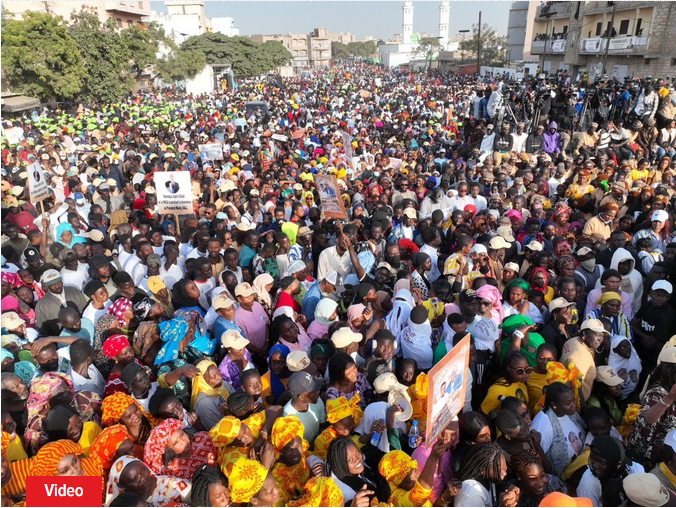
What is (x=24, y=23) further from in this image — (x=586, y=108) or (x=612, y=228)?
(x=612, y=228)

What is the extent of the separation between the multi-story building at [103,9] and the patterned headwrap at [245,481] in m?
34.3

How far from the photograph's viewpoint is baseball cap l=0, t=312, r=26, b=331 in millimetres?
3699

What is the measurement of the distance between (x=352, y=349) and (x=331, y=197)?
2859mm

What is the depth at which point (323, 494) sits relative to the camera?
2188 mm

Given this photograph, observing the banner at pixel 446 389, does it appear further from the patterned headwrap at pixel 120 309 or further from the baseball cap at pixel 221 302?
the patterned headwrap at pixel 120 309

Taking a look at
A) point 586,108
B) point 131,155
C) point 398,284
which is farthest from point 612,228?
point 131,155

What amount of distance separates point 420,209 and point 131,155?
22.4ft

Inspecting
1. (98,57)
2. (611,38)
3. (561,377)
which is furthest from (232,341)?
(611,38)

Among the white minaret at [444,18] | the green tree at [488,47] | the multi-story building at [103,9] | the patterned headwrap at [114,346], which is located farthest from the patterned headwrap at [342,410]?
the white minaret at [444,18]

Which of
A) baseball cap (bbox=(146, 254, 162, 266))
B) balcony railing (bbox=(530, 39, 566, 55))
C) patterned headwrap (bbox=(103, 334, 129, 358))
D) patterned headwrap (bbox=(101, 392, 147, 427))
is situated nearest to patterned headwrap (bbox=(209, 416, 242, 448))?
patterned headwrap (bbox=(101, 392, 147, 427))

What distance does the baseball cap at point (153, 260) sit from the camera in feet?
16.4

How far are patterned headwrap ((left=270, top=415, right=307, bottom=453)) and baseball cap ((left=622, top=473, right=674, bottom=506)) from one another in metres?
1.63

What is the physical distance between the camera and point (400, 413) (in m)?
2.69

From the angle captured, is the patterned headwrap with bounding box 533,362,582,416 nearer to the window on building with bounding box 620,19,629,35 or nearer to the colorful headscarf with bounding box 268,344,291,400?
the colorful headscarf with bounding box 268,344,291,400
